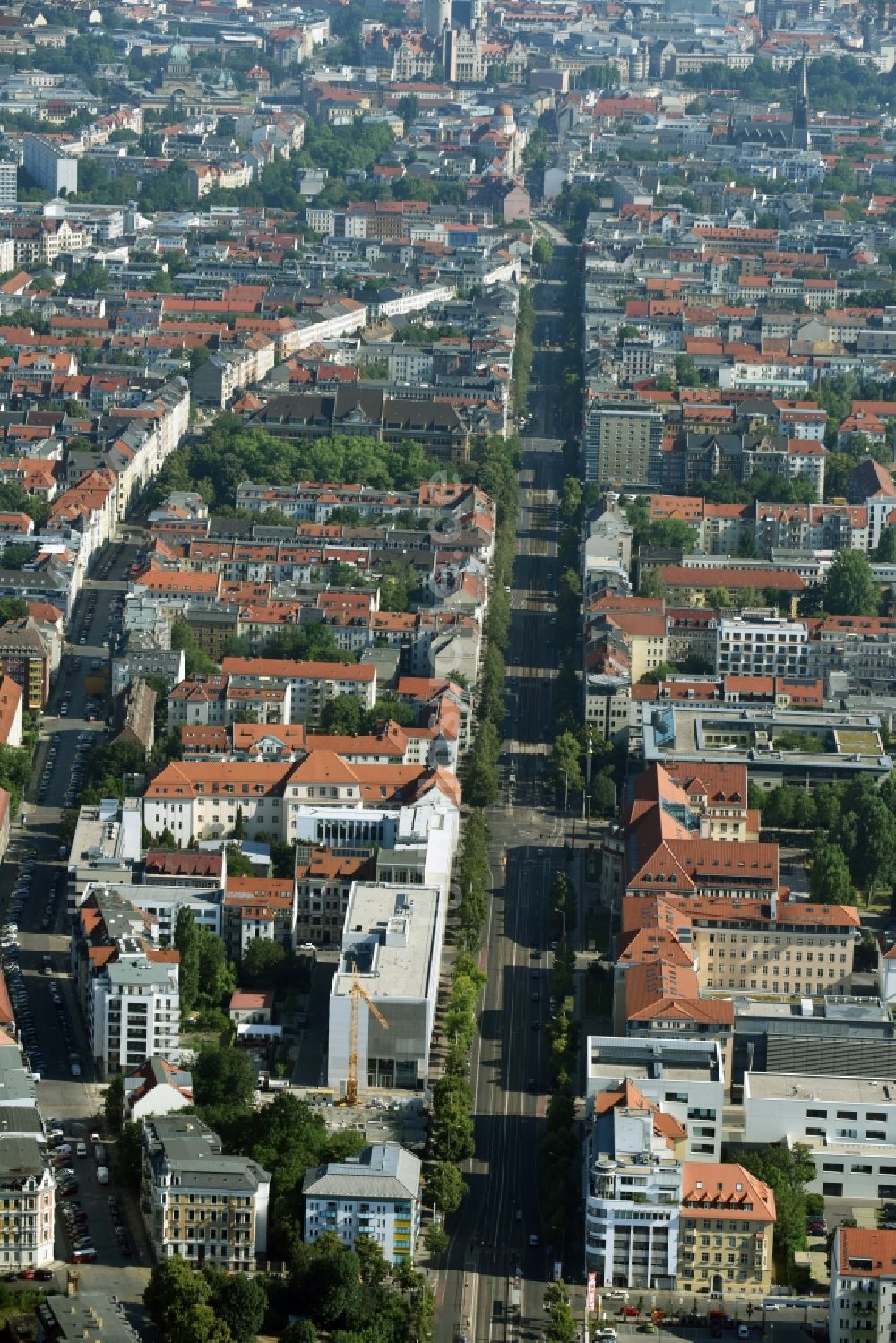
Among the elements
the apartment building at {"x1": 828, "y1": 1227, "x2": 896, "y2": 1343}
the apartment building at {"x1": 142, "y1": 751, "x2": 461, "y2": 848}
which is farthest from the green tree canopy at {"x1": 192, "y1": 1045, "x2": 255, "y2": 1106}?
the apartment building at {"x1": 142, "y1": 751, "x2": 461, "y2": 848}

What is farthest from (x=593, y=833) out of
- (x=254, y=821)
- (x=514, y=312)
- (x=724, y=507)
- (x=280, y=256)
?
(x=280, y=256)

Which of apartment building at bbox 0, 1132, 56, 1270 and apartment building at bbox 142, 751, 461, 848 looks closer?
apartment building at bbox 0, 1132, 56, 1270

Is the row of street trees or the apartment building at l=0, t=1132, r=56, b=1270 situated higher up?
the row of street trees

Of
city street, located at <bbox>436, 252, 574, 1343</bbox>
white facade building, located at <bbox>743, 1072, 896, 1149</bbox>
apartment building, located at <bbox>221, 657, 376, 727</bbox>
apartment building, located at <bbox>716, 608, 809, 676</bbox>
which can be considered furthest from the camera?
apartment building, located at <bbox>716, 608, 809, 676</bbox>

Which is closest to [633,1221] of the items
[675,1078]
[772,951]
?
[675,1078]

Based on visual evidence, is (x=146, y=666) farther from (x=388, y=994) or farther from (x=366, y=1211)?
(x=366, y=1211)

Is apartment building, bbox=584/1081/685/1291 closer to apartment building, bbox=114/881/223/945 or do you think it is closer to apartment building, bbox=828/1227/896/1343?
apartment building, bbox=828/1227/896/1343
